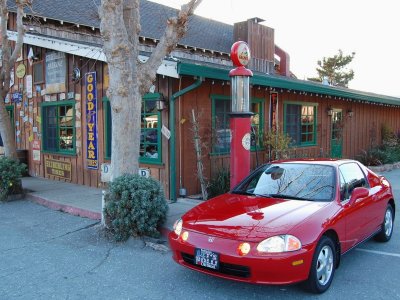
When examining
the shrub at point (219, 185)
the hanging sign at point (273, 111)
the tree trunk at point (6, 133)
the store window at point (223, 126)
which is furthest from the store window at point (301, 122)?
the tree trunk at point (6, 133)

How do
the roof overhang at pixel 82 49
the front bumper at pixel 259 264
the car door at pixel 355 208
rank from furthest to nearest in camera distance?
the roof overhang at pixel 82 49 < the car door at pixel 355 208 < the front bumper at pixel 259 264

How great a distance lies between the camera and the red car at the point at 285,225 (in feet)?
12.3

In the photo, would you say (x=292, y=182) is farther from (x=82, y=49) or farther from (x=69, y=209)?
(x=82, y=49)

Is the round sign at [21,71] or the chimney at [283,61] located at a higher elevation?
the chimney at [283,61]

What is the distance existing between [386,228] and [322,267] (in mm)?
2412

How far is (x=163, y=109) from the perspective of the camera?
841 cm

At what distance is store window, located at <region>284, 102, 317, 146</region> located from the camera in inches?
474

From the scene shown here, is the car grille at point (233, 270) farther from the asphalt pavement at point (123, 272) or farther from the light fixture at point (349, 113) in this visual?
the light fixture at point (349, 113)

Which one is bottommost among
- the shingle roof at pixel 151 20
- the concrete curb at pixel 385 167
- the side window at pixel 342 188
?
the concrete curb at pixel 385 167

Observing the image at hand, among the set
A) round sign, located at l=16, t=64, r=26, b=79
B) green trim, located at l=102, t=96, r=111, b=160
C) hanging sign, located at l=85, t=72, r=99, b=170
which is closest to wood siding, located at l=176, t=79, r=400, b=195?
green trim, located at l=102, t=96, r=111, b=160

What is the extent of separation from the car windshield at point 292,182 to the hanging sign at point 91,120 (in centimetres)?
579

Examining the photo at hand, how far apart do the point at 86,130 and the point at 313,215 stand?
25.1 feet

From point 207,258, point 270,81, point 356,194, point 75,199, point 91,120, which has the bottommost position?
point 75,199

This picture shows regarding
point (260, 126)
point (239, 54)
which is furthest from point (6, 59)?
point (260, 126)
